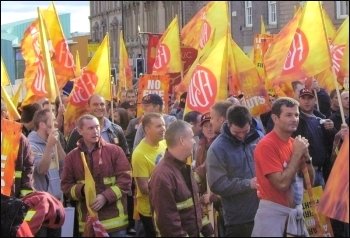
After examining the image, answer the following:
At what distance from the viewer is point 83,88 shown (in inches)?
395

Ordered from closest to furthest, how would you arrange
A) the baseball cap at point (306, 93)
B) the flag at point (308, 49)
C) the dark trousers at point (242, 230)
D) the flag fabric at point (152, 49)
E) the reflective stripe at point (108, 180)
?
the dark trousers at point (242, 230) → the reflective stripe at point (108, 180) → the flag at point (308, 49) → the baseball cap at point (306, 93) → the flag fabric at point (152, 49)

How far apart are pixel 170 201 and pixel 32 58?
5522 millimetres

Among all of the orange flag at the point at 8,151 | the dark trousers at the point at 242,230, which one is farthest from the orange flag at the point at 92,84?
the orange flag at the point at 8,151

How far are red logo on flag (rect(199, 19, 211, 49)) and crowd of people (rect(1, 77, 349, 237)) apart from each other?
3.88 metres

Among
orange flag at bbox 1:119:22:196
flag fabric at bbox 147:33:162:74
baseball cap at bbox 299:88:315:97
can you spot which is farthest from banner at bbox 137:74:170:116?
orange flag at bbox 1:119:22:196

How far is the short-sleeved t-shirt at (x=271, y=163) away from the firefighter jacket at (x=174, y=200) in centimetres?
50

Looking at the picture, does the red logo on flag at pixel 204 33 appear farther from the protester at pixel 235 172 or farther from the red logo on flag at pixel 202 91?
the protester at pixel 235 172

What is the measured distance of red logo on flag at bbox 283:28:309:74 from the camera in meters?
7.21

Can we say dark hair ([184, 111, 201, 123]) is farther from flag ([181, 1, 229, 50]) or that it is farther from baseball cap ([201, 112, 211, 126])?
flag ([181, 1, 229, 50])

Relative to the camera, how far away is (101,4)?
7831cm

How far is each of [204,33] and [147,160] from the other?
6111 millimetres

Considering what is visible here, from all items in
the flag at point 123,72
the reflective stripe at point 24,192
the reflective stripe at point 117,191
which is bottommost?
the reflective stripe at point 117,191

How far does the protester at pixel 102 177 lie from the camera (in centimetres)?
651

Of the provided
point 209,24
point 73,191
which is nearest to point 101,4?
point 209,24
